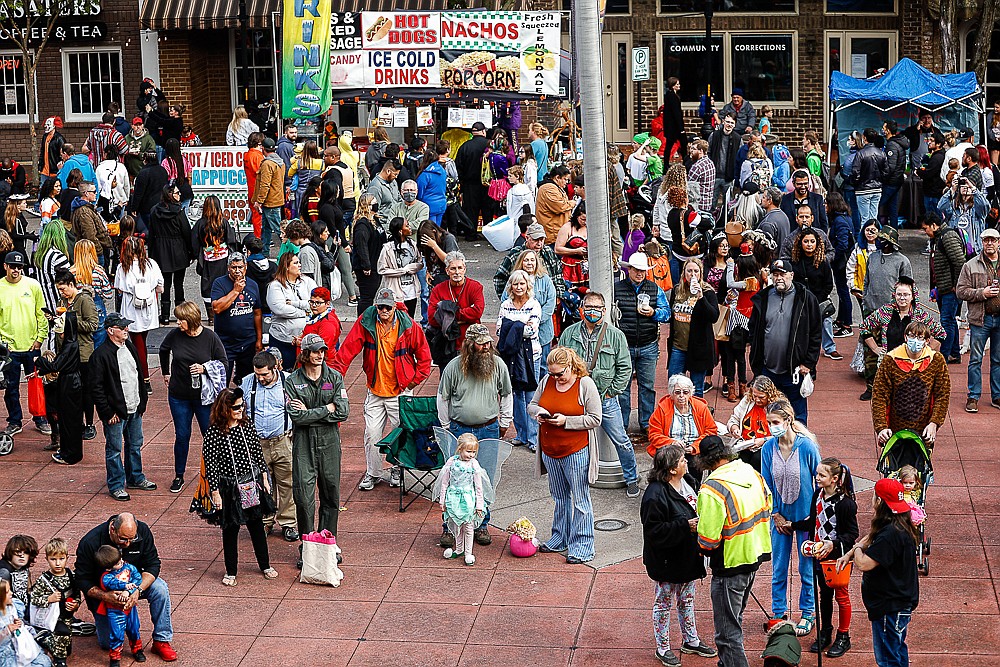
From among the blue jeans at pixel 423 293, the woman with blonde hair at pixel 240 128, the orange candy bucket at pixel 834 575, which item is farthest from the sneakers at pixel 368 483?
the woman with blonde hair at pixel 240 128

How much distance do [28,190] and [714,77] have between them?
46.6 feet

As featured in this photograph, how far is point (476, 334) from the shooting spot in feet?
37.7

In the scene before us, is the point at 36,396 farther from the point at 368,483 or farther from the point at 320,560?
the point at 320,560

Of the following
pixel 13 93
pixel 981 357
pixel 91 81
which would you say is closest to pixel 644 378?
pixel 981 357

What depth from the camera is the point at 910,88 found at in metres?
24.8

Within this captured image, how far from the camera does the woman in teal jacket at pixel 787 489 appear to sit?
31.6ft

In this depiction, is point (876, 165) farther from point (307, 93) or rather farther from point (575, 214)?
point (307, 93)

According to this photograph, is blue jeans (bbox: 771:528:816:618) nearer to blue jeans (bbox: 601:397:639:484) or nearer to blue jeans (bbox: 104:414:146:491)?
blue jeans (bbox: 601:397:639:484)

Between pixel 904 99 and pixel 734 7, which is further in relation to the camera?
pixel 734 7

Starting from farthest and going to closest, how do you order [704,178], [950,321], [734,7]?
[734,7] < [704,178] < [950,321]

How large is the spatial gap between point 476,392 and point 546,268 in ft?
Answer: 8.44

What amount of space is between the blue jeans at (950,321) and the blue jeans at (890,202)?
20.6ft

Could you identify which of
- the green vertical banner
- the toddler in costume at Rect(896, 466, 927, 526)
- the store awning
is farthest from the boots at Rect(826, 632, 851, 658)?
the store awning

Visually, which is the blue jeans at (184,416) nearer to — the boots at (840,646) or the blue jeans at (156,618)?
the blue jeans at (156,618)
